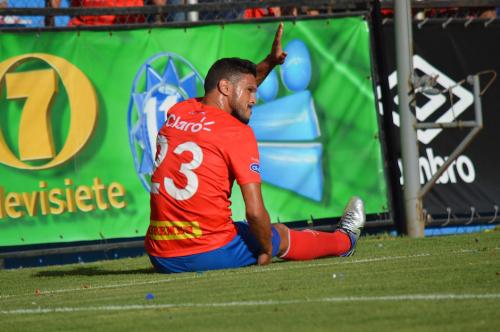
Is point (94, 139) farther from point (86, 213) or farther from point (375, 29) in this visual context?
point (375, 29)

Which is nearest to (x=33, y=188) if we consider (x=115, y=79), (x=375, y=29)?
(x=115, y=79)

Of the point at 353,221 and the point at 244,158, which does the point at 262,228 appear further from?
the point at 353,221

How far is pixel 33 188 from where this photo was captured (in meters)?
10.4

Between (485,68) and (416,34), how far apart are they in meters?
0.96

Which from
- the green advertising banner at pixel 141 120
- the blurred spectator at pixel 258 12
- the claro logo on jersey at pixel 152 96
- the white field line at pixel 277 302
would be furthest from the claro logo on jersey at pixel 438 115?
the white field line at pixel 277 302

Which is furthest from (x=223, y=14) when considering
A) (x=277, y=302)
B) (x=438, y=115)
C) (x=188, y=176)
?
(x=277, y=302)

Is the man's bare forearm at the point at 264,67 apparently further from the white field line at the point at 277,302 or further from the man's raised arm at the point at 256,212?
the white field line at the point at 277,302

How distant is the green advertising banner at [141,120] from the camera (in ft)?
34.2

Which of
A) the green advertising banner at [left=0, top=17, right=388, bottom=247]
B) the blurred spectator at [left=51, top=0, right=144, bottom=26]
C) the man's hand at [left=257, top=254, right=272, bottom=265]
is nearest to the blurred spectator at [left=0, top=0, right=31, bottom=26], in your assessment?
the blurred spectator at [left=51, top=0, right=144, bottom=26]

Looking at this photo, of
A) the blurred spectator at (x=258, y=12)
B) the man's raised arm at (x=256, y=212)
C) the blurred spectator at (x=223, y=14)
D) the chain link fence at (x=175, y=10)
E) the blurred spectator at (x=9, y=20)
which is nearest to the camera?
the man's raised arm at (x=256, y=212)

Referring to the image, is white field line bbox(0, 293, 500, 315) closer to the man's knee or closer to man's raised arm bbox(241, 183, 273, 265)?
man's raised arm bbox(241, 183, 273, 265)

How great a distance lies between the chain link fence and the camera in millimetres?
10875

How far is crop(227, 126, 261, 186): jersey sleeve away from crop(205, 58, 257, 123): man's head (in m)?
0.37

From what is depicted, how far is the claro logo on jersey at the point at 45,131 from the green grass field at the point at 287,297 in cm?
171
